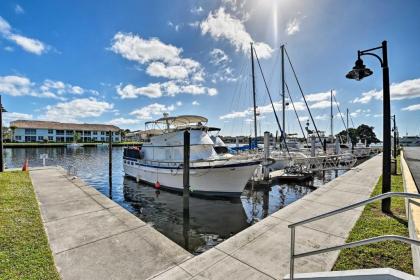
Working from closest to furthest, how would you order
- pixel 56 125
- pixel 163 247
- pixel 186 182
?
1. pixel 163 247
2. pixel 186 182
3. pixel 56 125

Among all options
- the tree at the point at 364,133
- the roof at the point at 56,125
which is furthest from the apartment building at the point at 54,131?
the tree at the point at 364,133

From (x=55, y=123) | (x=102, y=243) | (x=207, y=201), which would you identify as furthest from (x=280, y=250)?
(x=55, y=123)

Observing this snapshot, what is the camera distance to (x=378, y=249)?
421 centimetres

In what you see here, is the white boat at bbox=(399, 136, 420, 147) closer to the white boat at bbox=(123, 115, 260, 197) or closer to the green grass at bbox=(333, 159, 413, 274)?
the white boat at bbox=(123, 115, 260, 197)

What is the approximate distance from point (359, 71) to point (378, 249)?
4707 millimetres

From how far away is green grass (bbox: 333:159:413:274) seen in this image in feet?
12.2

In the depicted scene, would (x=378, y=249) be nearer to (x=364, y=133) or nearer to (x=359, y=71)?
(x=359, y=71)

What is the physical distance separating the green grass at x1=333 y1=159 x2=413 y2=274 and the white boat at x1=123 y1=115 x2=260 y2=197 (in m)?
7.00

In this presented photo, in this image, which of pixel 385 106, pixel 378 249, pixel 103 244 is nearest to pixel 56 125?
pixel 103 244

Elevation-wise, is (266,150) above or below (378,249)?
above

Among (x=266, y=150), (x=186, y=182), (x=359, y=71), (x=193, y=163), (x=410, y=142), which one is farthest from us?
(x=410, y=142)

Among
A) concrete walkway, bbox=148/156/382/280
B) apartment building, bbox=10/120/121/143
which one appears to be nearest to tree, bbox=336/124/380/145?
apartment building, bbox=10/120/121/143

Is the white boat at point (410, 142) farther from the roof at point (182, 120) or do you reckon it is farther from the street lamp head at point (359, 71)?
the street lamp head at point (359, 71)

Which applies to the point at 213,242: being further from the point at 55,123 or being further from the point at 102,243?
the point at 55,123
